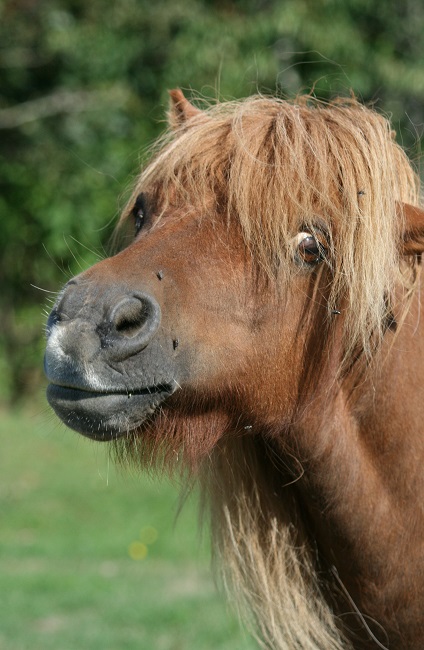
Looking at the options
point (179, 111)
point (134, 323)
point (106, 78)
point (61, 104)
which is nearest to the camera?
point (134, 323)

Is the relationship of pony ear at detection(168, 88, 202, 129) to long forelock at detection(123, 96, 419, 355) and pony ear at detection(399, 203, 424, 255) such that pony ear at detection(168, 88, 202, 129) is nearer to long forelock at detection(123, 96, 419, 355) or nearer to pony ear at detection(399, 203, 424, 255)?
long forelock at detection(123, 96, 419, 355)

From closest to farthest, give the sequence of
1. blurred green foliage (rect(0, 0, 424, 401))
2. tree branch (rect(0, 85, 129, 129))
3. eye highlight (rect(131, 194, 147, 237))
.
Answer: eye highlight (rect(131, 194, 147, 237))
blurred green foliage (rect(0, 0, 424, 401))
tree branch (rect(0, 85, 129, 129))

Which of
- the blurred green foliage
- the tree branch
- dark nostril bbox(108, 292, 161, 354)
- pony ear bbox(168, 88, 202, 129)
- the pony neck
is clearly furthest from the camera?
the tree branch

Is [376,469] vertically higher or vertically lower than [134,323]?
lower

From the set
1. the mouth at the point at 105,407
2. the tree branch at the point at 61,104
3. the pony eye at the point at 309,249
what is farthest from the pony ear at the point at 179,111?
the tree branch at the point at 61,104

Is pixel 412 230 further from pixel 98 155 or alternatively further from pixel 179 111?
pixel 98 155

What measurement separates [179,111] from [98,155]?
998 cm

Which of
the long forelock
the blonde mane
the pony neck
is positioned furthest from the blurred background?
the long forelock

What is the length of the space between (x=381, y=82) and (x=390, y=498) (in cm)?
1018

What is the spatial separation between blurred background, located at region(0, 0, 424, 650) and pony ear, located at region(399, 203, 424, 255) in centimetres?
424

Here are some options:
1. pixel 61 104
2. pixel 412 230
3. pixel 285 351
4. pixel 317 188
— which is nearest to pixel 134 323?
pixel 285 351

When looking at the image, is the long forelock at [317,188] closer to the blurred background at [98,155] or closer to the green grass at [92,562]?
the green grass at [92,562]

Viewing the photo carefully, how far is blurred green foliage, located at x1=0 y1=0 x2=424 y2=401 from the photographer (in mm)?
11883

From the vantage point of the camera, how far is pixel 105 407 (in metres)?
2.59
